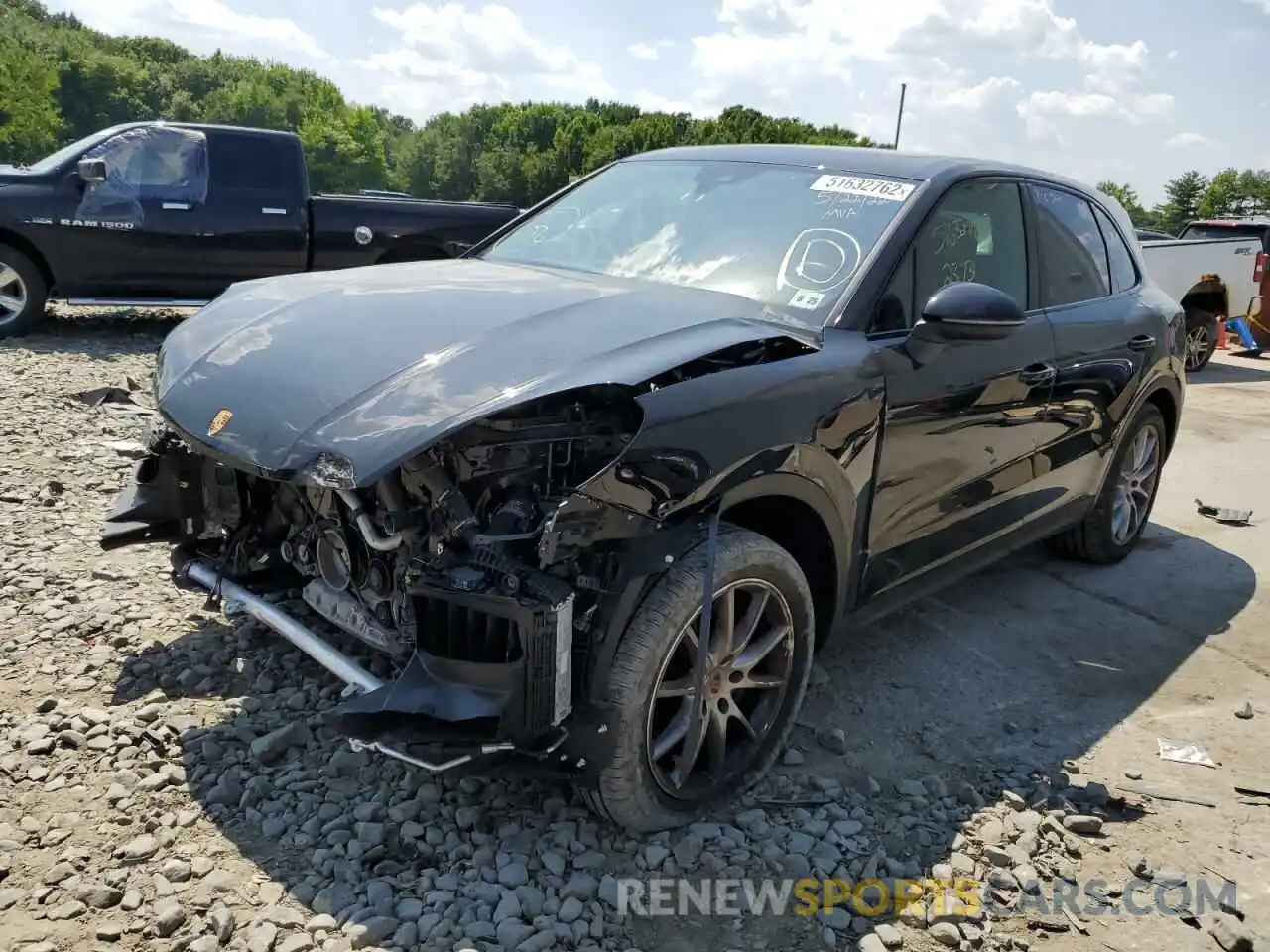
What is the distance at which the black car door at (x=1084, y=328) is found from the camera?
4.34 m

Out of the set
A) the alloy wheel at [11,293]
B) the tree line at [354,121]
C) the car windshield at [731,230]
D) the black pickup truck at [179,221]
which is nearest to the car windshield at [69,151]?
the black pickup truck at [179,221]

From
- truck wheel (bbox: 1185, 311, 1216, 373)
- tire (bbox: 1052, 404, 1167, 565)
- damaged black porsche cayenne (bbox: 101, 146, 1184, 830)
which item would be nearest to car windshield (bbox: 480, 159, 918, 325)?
damaged black porsche cayenne (bbox: 101, 146, 1184, 830)

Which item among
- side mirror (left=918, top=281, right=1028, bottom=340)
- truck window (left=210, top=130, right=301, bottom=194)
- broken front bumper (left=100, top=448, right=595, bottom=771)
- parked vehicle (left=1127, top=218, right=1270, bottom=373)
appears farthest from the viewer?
parked vehicle (left=1127, top=218, right=1270, bottom=373)

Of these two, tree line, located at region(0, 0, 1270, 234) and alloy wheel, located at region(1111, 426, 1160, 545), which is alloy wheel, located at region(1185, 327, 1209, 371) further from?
tree line, located at region(0, 0, 1270, 234)

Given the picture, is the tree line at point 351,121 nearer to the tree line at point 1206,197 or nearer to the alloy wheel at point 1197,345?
the tree line at point 1206,197

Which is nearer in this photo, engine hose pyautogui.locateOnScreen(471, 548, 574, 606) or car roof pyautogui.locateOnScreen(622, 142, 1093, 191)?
engine hose pyautogui.locateOnScreen(471, 548, 574, 606)

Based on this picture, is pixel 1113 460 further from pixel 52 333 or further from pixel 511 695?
pixel 52 333

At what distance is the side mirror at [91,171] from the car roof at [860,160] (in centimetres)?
669

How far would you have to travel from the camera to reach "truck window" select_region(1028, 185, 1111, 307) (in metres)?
4.39

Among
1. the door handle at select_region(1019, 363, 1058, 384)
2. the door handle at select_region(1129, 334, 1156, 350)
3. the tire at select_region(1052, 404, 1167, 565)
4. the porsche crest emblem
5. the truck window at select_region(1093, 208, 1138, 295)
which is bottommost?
the tire at select_region(1052, 404, 1167, 565)

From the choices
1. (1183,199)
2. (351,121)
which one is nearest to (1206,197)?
(1183,199)

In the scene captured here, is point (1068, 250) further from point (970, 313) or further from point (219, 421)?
point (219, 421)

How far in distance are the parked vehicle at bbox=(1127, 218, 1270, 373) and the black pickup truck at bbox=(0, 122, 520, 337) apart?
7.55 meters

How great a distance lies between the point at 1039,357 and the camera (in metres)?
4.09
